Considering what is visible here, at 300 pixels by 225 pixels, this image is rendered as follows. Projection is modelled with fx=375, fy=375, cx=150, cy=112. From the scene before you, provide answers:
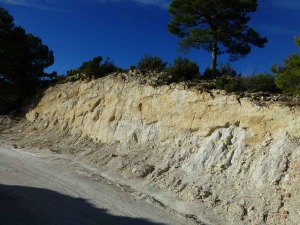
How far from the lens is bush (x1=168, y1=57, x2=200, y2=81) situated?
67.3ft

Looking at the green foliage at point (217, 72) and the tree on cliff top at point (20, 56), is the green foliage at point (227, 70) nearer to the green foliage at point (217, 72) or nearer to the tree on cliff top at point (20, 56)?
the green foliage at point (217, 72)

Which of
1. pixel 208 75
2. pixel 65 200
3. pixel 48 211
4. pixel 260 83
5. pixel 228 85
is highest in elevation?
pixel 208 75

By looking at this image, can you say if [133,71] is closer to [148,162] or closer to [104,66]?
[104,66]

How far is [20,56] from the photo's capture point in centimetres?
3128

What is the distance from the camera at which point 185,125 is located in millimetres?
17562

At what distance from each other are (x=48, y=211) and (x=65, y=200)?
4.41ft

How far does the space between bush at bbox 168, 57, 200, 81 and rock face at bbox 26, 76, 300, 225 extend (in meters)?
1.32

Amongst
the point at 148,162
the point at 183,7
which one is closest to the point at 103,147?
the point at 148,162

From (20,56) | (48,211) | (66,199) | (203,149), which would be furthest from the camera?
(20,56)

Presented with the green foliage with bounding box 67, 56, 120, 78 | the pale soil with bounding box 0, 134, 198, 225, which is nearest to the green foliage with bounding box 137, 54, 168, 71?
the green foliage with bounding box 67, 56, 120, 78

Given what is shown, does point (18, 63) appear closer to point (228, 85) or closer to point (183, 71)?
point (183, 71)

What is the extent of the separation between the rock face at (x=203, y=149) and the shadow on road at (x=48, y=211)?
283 centimetres

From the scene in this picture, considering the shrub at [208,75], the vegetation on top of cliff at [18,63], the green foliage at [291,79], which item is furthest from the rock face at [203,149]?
the vegetation on top of cliff at [18,63]

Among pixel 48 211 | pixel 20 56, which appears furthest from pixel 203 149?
pixel 20 56
